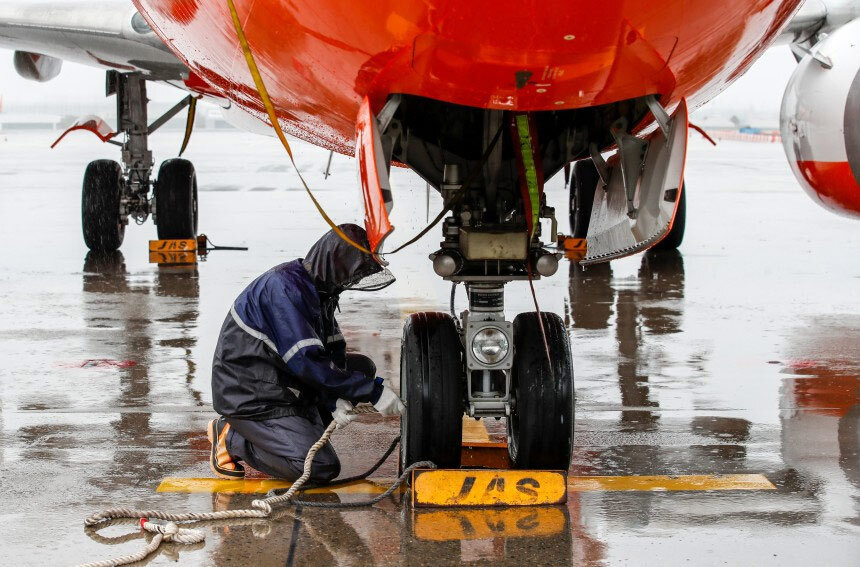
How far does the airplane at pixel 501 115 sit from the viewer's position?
309 cm

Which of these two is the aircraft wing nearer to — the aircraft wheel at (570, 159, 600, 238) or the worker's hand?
the aircraft wheel at (570, 159, 600, 238)

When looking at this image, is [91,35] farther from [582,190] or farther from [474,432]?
[474,432]

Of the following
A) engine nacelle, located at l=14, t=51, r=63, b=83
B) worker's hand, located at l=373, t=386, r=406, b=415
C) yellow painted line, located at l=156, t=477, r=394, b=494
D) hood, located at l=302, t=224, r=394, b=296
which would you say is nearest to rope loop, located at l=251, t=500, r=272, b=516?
yellow painted line, located at l=156, t=477, r=394, b=494

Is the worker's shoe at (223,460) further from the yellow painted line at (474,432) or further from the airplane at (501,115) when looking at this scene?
the yellow painted line at (474,432)

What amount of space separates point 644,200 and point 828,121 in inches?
113

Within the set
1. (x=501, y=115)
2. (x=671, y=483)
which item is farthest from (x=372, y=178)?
(x=671, y=483)

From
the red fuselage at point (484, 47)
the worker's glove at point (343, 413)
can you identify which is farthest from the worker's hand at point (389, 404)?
the red fuselage at point (484, 47)

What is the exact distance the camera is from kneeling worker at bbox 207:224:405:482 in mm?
4273

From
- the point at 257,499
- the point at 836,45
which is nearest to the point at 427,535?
the point at 257,499

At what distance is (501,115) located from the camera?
13.2ft

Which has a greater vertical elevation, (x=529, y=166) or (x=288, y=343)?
(x=529, y=166)

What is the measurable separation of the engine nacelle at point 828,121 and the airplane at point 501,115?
1cm

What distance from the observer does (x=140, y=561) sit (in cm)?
354

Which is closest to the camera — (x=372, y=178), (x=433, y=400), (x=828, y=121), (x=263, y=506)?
(x=372, y=178)
